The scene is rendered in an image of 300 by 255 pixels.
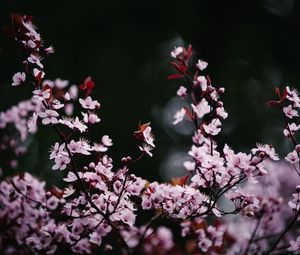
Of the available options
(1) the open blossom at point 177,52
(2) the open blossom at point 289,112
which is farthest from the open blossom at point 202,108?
(2) the open blossom at point 289,112

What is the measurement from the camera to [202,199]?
1806mm

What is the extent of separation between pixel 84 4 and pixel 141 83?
1788 millimetres

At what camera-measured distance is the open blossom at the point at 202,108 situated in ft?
6.51

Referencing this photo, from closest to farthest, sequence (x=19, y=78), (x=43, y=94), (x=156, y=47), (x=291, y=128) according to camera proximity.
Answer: (x=43, y=94) < (x=19, y=78) < (x=291, y=128) < (x=156, y=47)

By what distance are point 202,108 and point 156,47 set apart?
5417 millimetres

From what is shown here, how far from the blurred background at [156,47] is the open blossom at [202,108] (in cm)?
427

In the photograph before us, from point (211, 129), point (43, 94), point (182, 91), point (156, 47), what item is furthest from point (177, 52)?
point (156, 47)

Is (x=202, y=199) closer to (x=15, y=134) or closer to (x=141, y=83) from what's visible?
(x=15, y=134)

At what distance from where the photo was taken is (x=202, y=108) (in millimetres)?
1998

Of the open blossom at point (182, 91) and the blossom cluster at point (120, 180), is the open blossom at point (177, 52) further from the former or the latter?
the open blossom at point (182, 91)

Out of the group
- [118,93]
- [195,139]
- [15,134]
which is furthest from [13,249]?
[118,93]

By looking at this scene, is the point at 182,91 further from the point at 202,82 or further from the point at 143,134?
the point at 143,134

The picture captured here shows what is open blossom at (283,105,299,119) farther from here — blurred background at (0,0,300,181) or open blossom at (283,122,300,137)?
blurred background at (0,0,300,181)

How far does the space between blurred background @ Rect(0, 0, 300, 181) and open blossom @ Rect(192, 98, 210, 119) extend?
4272mm
